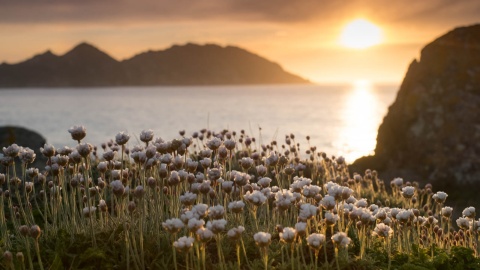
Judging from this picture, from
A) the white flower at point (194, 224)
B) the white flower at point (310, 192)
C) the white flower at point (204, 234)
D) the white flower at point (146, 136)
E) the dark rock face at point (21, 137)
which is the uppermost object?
the white flower at point (146, 136)

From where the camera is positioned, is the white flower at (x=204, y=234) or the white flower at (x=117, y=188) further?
the white flower at (x=117, y=188)

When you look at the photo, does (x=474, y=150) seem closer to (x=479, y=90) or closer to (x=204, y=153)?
(x=479, y=90)

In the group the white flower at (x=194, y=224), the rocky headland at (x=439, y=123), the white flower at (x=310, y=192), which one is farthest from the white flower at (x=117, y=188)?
the rocky headland at (x=439, y=123)

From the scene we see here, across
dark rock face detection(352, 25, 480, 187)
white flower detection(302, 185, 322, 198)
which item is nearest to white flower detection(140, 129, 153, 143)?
white flower detection(302, 185, 322, 198)

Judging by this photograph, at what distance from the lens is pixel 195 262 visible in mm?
5902

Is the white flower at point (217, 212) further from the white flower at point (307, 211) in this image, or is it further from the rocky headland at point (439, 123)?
the rocky headland at point (439, 123)

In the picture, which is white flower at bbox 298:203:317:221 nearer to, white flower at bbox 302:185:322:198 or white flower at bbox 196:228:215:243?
white flower at bbox 302:185:322:198

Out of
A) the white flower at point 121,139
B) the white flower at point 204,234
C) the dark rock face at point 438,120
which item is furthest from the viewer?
the dark rock face at point 438,120

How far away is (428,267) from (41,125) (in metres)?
83.6

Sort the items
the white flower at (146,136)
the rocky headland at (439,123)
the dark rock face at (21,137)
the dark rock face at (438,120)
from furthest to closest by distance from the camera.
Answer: the dark rock face at (21,137)
the dark rock face at (438,120)
the rocky headland at (439,123)
the white flower at (146,136)

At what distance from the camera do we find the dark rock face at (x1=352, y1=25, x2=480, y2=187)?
18.5 meters

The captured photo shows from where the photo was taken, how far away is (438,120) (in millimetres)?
19312

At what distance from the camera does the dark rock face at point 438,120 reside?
1850 centimetres

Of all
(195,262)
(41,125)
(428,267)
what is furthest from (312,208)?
(41,125)
